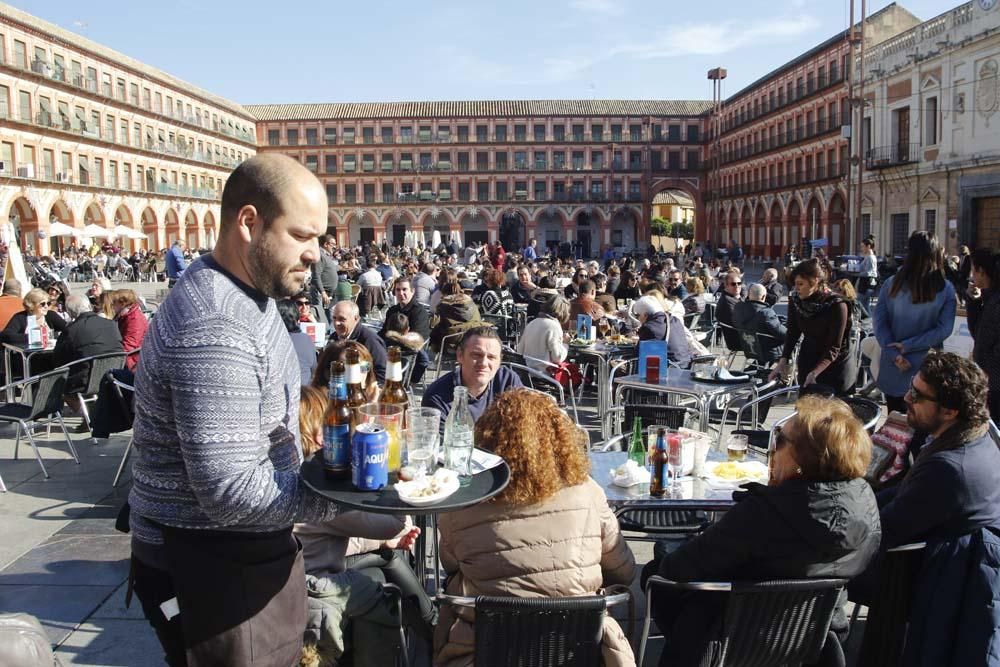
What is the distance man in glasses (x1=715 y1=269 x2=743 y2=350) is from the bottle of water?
610 centimetres

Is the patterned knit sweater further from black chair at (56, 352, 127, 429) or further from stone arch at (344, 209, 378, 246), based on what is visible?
stone arch at (344, 209, 378, 246)

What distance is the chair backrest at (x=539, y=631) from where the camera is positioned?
2.16 m

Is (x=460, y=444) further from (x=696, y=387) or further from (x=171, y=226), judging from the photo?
(x=171, y=226)

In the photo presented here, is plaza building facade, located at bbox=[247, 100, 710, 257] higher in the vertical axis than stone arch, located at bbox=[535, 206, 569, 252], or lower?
higher

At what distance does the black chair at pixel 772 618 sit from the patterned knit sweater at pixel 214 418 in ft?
4.19

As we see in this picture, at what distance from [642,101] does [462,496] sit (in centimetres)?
6162

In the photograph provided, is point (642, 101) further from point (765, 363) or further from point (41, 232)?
point (765, 363)

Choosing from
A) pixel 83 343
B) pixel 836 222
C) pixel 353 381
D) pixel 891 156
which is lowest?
pixel 83 343

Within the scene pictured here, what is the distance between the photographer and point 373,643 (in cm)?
272

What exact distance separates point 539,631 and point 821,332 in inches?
155

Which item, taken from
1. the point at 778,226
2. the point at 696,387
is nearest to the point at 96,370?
the point at 696,387

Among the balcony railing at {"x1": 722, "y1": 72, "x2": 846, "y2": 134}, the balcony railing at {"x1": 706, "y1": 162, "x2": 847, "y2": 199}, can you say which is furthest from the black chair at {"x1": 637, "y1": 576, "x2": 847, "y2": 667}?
the balcony railing at {"x1": 722, "y1": 72, "x2": 846, "y2": 134}

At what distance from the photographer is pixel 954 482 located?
263 centimetres

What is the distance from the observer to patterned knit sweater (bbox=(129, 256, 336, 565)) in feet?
5.00
